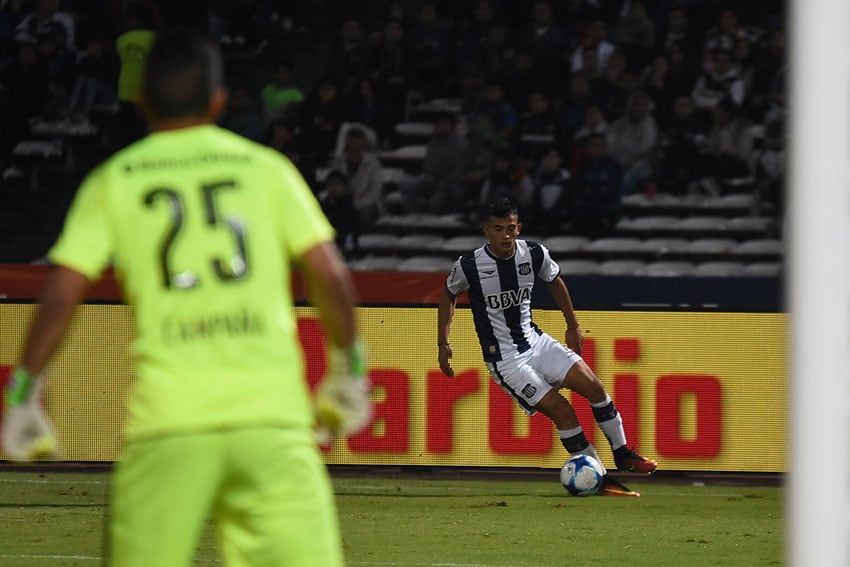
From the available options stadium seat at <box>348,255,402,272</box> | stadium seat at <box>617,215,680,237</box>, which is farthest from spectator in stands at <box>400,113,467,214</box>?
stadium seat at <box>617,215,680,237</box>

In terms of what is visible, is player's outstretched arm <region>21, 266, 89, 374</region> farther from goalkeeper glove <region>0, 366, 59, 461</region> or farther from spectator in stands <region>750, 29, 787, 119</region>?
spectator in stands <region>750, 29, 787, 119</region>

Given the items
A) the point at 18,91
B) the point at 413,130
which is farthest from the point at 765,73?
the point at 18,91

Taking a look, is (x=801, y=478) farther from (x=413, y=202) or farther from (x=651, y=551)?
(x=413, y=202)

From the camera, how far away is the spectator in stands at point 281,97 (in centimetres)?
1812

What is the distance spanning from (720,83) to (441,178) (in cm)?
314

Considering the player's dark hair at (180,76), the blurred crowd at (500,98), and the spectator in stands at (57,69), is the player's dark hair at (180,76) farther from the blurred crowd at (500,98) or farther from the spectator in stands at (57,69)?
the spectator in stands at (57,69)

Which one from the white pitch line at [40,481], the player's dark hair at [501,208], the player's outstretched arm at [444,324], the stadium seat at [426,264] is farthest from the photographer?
the stadium seat at [426,264]

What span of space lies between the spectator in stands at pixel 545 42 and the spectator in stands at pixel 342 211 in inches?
105

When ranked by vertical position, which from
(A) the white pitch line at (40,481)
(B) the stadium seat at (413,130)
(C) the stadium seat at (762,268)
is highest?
(B) the stadium seat at (413,130)

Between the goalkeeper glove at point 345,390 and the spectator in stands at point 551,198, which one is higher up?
the goalkeeper glove at point 345,390

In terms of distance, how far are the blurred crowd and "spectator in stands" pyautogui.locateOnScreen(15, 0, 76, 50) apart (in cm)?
3

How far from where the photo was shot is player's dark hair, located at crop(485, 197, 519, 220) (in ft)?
35.3

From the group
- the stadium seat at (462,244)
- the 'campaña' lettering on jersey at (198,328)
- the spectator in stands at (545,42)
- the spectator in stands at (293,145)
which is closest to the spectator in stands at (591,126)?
the spectator in stands at (545,42)

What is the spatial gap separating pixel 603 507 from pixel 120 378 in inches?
154
